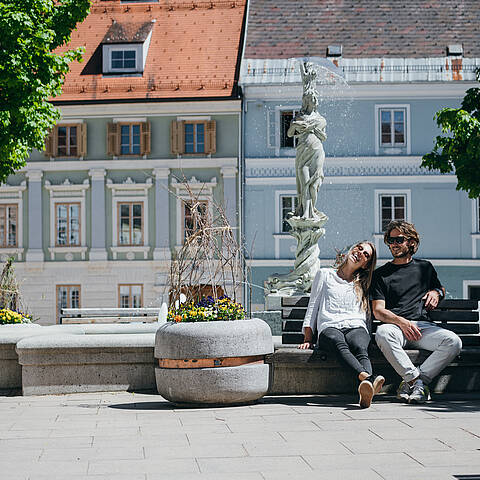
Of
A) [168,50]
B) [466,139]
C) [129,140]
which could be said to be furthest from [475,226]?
[466,139]

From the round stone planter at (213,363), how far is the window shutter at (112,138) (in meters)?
23.3

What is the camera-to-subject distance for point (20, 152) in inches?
626

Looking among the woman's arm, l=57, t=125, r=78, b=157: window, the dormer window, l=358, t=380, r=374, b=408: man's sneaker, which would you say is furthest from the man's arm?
the dormer window

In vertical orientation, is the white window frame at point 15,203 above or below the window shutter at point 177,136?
below

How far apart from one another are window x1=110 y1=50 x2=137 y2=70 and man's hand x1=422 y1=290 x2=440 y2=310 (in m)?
25.0

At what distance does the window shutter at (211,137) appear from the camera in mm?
30159

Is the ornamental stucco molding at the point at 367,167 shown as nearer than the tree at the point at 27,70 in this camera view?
No

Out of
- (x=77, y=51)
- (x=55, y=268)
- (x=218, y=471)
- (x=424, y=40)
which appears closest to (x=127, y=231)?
(x=55, y=268)

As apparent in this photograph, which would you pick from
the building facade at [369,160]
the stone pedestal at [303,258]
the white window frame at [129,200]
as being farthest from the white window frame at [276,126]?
the stone pedestal at [303,258]

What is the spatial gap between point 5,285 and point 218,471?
19454 mm

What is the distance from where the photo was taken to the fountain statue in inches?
502

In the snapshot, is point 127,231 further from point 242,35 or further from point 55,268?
point 242,35

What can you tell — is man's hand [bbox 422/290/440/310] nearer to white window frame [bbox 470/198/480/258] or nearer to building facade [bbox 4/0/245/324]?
building facade [bbox 4/0/245/324]

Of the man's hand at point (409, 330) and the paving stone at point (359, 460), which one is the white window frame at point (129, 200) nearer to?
the man's hand at point (409, 330)
